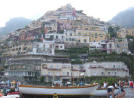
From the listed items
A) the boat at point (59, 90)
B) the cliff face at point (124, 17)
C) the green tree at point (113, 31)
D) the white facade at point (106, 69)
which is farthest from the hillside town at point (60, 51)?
the cliff face at point (124, 17)

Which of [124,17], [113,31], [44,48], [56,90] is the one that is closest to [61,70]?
[44,48]

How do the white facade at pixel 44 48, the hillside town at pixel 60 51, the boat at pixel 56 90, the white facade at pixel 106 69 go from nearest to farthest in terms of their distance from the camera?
the boat at pixel 56 90 < the white facade at pixel 106 69 < the hillside town at pixel 60 51 < the white facade at pixel 44 48

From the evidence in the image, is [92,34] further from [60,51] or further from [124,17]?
[124,17]

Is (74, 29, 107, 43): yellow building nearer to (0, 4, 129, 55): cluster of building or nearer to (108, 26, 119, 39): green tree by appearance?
(0, 4, 129, 55): cluster of building

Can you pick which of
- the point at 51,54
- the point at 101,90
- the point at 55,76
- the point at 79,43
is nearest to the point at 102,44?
the point at 79,43

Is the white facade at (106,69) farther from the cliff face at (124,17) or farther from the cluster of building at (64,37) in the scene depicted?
the cliff face at (124,17)

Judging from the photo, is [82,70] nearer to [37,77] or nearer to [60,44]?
[37,77]

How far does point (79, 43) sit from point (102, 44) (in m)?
7.30

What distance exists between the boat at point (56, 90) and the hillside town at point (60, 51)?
3119 cm

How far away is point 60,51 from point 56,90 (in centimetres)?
4710

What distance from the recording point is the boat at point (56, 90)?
26922mm

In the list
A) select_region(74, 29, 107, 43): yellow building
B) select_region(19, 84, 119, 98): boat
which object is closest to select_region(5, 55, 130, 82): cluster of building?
select_region(74, 29, 107, 43): yellow building

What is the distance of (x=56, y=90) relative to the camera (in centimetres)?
2691

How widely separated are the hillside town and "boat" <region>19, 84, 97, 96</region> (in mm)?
31194
